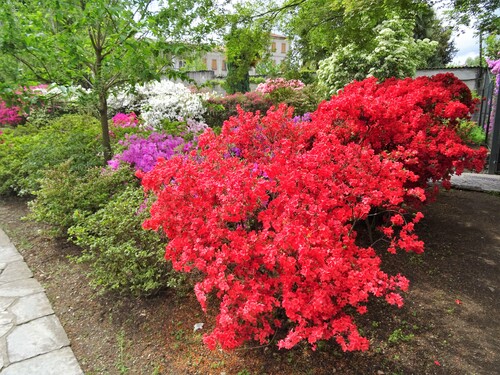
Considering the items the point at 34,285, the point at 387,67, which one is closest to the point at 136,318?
the point at 34,285

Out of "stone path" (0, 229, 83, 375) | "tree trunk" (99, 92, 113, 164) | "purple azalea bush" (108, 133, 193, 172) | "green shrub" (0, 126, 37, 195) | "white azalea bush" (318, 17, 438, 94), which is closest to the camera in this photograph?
"stone path" (0, 229, 83, 375)

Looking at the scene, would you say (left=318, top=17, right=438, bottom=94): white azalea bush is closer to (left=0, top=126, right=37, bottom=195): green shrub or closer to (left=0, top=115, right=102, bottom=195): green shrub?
(left=0, top=115, right=102, bottom=195): green shrub

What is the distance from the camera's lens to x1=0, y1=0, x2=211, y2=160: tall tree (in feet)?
13.1

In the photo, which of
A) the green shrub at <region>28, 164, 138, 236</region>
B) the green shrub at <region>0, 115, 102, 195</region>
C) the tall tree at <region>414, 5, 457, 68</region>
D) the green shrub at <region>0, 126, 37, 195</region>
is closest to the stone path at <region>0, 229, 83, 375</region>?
the green shrub at <region>28, 164, 138, 236</region>

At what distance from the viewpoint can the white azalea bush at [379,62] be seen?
10.6 m

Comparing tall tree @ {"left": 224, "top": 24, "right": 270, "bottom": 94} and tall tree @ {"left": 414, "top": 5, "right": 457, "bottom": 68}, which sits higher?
tall tree @ {"left": 414, "top": 5, "right": 457, "bottom": 68}

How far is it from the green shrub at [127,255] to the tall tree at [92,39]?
1.81m

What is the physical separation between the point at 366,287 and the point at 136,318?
178 cm

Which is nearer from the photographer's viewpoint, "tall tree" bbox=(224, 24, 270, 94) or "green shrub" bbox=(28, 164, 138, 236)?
"green shrub" bbox=(28, 164, 138, 236)

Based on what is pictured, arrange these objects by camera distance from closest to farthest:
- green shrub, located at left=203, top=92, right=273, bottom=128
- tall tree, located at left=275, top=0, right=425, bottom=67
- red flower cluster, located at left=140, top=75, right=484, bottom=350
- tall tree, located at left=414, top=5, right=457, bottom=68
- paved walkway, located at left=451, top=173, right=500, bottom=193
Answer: red flower cluster, located at left=140, top=75, right=484, bottom=350
tall tree, located at left=275, top=0, right=425, bottom=67
paved walkway, located at left=451, top=173, right=500, bottom=193
green shrub, located at left=203, top=92, right=273, bottom=128
tall tree, located at left=414, top=5, right=457, bottom=68

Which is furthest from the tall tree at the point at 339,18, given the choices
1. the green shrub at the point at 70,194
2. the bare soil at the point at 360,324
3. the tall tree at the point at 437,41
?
the tall tree at the point at 437,41

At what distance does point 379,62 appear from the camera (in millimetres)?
10852

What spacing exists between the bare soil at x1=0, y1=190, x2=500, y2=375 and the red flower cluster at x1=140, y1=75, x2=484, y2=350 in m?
0.17

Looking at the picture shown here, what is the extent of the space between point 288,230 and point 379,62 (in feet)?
33.8
